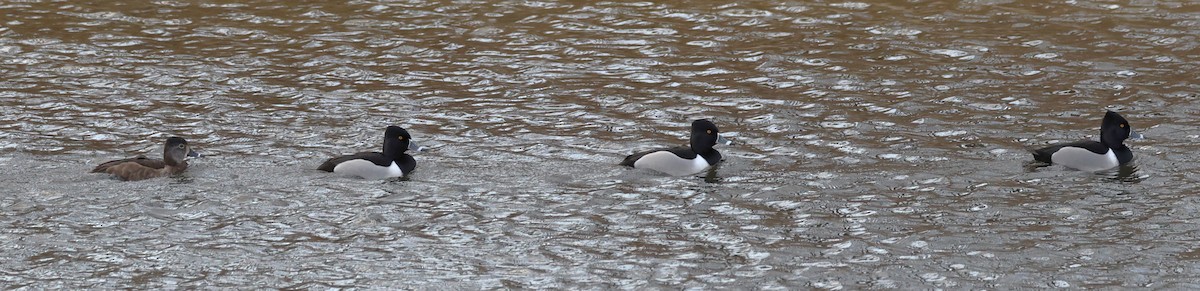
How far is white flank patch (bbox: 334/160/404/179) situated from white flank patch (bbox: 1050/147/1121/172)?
617cm

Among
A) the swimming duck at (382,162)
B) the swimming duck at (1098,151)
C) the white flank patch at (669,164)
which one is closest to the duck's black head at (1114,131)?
the swimming duck at (1098,151)

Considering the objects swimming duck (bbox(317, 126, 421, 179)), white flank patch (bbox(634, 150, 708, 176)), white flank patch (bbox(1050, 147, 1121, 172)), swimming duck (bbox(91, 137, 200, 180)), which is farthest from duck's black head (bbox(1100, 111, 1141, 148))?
swimming duck (bbox(91, 137, 200, 180))

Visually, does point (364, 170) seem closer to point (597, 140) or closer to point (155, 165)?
point (155, 165)

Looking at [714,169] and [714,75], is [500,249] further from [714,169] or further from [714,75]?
[714,75]

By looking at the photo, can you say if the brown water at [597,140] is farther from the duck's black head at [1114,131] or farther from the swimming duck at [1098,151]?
the duck's black head at [1114,131]

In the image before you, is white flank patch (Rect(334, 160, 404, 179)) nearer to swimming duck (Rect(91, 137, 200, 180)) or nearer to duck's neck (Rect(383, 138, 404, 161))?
duck's neck (Rect(383, 138, 404, 161))

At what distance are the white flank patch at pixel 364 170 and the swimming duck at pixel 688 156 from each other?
2202 millimetres

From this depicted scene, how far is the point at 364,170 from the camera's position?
610 inches

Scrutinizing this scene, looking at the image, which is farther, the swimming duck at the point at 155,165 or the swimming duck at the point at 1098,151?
the swimming duck at the point at 1098,151

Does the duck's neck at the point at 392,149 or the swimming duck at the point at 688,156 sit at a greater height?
the duck's neck at the point at 392,149

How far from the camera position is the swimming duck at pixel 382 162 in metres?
15.5

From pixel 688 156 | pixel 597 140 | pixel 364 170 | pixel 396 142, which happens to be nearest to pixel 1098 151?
pixel 688 156

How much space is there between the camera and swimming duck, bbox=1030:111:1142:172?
50.9 ft

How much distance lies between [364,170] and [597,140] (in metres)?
2.65
